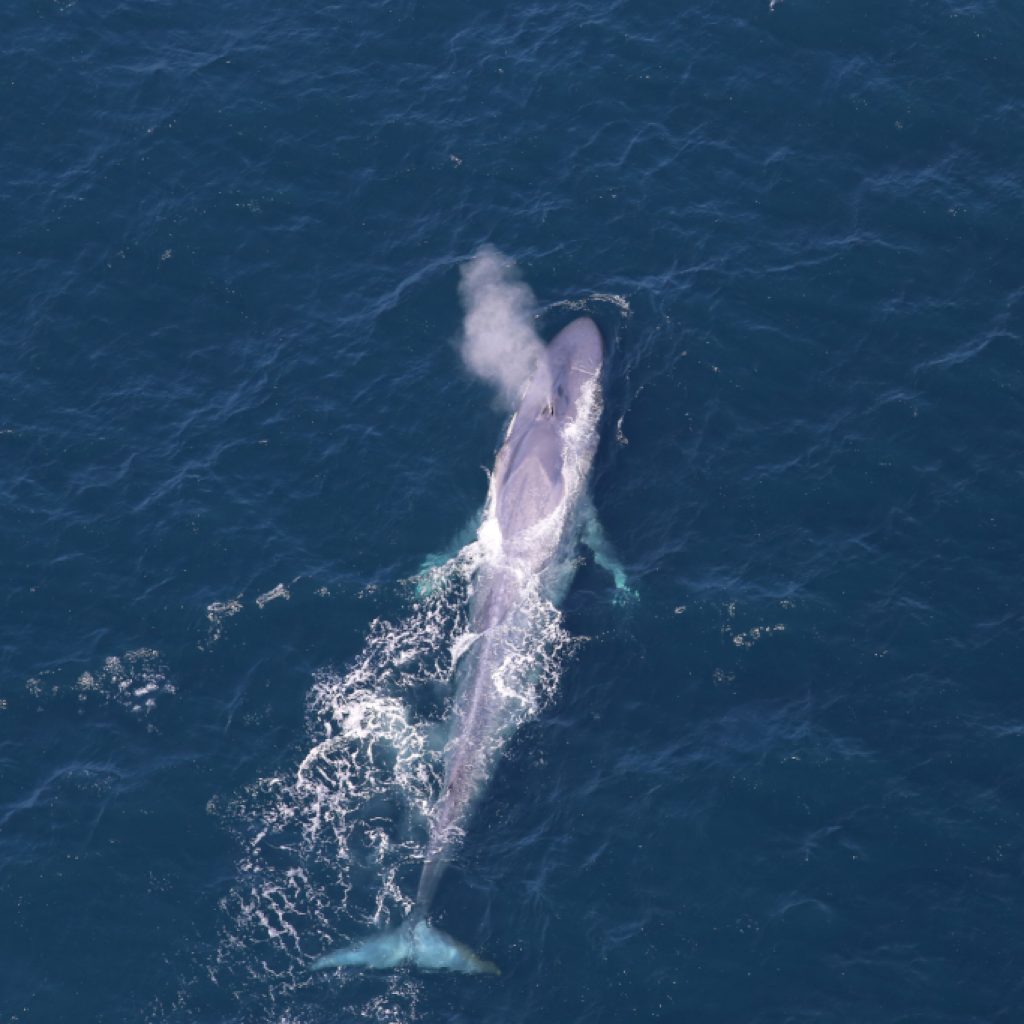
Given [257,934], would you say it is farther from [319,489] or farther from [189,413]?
[189,413]

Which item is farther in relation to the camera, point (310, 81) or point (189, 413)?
point (310, 81)

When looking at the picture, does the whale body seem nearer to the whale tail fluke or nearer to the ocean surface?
the whale tail fluke

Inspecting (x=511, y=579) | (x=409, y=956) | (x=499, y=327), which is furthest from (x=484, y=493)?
(x=409, y=956)

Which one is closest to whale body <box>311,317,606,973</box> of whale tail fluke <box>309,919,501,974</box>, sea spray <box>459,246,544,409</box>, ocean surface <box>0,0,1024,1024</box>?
whale tail fluke <box>309,919,501,974</box>

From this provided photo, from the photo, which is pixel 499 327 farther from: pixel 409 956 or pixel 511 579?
pixel 409 956

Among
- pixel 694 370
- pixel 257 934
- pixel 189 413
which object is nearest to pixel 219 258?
pixel 189 413

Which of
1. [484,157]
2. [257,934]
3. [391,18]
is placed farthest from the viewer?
[391,18]

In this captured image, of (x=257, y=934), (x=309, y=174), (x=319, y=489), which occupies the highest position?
(x=309, y=174)
